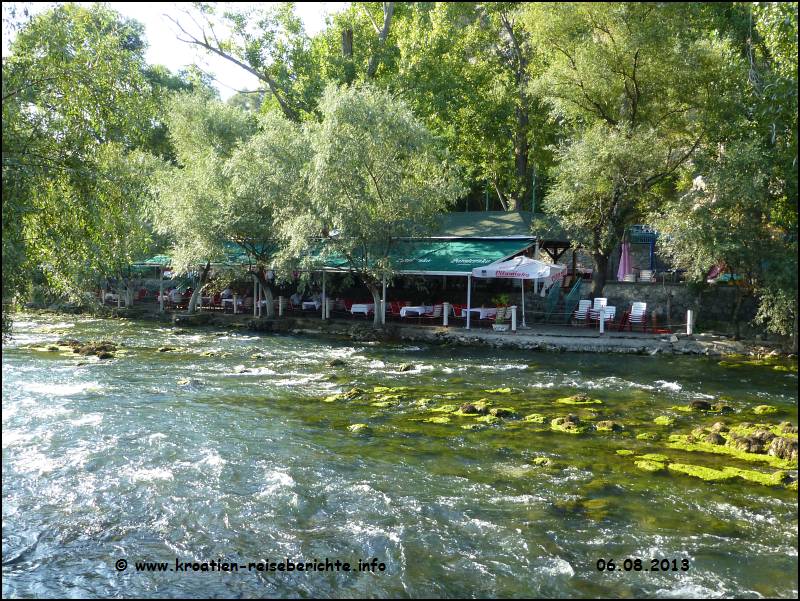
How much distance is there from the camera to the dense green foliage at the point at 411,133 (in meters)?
9.37

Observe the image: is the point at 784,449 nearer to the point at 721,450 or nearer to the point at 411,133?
the point at 721,450

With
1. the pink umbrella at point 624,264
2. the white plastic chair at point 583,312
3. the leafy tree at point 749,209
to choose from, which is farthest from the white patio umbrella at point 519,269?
the pink umbrella at point 624,264

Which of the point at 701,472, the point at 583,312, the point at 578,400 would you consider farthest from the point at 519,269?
the point at 701,472

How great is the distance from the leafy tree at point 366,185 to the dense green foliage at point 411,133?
8 cm

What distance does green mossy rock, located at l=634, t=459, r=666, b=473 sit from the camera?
A: 10.2m

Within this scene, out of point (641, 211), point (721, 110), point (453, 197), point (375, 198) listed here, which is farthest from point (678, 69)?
point (375, 198)

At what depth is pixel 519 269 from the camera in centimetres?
2267

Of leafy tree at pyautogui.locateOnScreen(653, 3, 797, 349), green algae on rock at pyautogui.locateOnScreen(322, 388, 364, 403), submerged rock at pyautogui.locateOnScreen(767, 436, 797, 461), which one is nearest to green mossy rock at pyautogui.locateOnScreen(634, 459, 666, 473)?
submerged rock at pyautogui.locateOnScreen(767, 436, 797, 461)

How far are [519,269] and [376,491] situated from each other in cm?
1439

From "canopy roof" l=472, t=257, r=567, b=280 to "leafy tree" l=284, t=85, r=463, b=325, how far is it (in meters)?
2.64

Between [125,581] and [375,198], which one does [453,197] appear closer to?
[375,198]

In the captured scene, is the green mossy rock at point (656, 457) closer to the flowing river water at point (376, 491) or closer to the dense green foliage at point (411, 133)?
the flowing river water at point (376, 491)

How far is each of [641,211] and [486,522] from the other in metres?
18.6

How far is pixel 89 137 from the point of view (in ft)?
31.9
